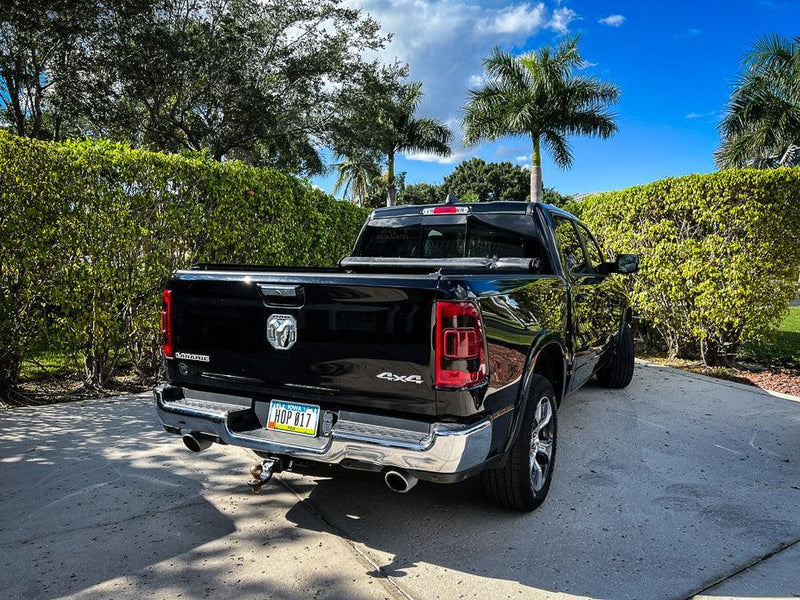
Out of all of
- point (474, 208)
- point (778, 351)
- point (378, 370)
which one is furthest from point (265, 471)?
point (778, 351)

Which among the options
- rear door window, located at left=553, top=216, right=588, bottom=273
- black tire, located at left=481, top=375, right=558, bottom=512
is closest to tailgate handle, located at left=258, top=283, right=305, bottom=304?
black tire, located at left=481, top=375, right=558, bottom=512

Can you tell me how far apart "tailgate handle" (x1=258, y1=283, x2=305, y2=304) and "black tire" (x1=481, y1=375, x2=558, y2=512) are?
1412 millimetres

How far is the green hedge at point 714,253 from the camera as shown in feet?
22.7

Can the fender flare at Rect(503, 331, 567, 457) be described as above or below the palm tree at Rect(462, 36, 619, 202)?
below

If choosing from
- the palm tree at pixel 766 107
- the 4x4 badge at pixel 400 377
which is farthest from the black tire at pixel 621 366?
the palm tree at pixel 766 107

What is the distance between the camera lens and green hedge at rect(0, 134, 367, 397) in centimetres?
507

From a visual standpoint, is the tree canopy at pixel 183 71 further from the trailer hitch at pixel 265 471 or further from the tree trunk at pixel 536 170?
the trailer hitch at pixel 265 471

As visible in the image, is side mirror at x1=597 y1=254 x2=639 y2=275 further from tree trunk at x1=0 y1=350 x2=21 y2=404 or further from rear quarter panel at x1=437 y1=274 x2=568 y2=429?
tree trunk at x1=0 y1=350 x2=21 y2=404

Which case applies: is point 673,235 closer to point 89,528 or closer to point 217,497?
point 217,497

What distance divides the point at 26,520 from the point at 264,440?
1.61 metres

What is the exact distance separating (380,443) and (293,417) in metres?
0.54

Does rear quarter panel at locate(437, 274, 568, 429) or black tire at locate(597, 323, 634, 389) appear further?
black tire at locate(597, 323, 634, 389)

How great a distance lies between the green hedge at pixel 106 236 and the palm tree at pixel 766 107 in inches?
795

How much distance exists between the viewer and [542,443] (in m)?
3.38
